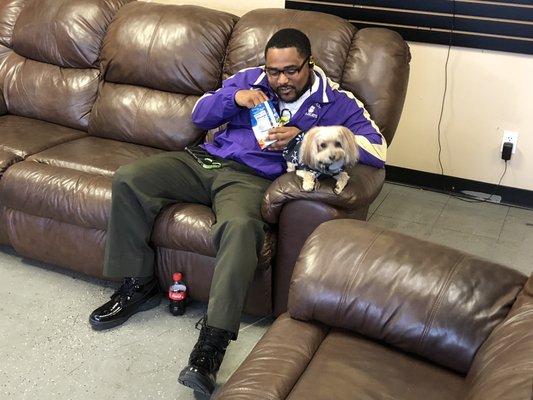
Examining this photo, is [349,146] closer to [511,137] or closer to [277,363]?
[277,363]

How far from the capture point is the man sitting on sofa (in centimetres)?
204

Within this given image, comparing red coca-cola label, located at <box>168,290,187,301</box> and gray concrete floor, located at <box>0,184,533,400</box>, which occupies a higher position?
red coca-cola label, located at <box>168,290,187,301</box>

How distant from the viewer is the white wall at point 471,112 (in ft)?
9.56

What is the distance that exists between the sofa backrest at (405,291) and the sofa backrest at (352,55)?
0.92 metres

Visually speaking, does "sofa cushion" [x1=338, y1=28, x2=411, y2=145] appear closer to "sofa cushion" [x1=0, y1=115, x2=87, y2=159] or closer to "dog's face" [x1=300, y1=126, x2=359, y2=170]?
"dog's face" [x1=300, y1=126, x2=359, y2=170]

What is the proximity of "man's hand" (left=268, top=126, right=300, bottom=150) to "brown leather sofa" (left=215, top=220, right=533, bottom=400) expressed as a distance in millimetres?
662

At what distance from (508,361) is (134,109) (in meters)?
1.98

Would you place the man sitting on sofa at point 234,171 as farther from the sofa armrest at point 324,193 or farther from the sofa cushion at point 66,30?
the sofa cushion at point 66,30

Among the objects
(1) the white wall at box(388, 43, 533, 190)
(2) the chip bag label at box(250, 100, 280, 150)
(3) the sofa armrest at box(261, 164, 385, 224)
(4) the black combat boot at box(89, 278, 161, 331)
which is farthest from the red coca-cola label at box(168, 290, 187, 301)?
(1) the white wall at box(388, 43, 533, 190)

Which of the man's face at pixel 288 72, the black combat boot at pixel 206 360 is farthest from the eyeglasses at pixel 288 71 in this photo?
the black combat boot at pixel 206 360

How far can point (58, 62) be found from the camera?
2.84 meters

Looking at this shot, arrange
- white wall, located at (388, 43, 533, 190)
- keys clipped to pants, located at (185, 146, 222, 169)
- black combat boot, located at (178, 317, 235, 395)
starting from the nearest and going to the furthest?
black combat boot, located at (178, 317, 235, 395)
keys clipped to pants, located at (185, 146, 222, 169)
white wall, located at (388, 43, 533, 190)

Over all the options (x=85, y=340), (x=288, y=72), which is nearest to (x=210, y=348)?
(x=85, y=340)

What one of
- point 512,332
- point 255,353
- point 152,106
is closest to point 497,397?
point 512,332
